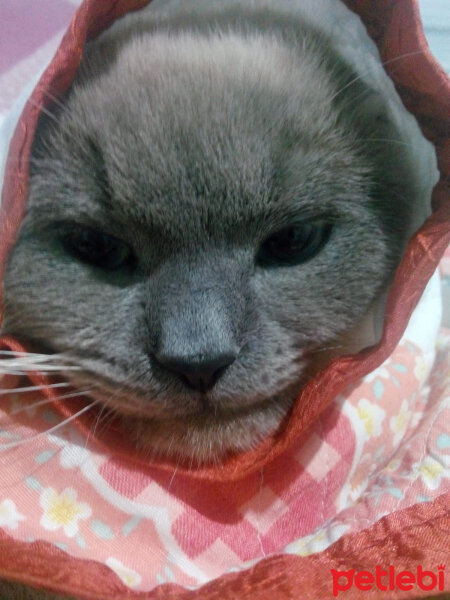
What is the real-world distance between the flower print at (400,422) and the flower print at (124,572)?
1.37 ft

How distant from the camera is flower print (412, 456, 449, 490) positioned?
719mm

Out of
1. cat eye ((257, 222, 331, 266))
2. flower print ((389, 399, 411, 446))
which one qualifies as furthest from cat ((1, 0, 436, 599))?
flower print ((389, 399, 411, 446))

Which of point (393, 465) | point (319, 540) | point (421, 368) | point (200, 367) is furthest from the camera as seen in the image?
point (421, 368)

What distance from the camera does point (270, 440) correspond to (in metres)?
0.69

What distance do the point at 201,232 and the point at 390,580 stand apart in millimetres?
404

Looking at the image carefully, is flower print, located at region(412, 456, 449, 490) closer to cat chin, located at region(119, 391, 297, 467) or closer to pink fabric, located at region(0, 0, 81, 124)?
cat chin, located at region(119, 391, 297, 467)

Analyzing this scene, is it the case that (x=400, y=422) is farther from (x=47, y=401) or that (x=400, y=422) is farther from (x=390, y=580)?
(x=47, y=401)

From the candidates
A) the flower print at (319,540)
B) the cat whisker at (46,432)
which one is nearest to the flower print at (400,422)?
the flower print at (319,540)

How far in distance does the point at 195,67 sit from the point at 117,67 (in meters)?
0.09

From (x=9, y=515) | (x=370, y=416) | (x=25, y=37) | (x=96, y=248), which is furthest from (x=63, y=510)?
(x=25, y=37)

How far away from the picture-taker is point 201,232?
0.59m

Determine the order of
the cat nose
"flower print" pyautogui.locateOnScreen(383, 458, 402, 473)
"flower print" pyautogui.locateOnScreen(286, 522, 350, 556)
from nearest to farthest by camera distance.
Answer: the cat nose
"flower print" pyautogui.locateOnScreen(286, 522, 350, 556)
"flower print" pyautogui.locateOnScreen(383, 458, 402, 473)

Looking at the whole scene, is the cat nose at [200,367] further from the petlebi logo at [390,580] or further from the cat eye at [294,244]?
the petlebi logo at [390,580]

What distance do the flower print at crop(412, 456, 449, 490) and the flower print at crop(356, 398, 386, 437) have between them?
73 millimetres
